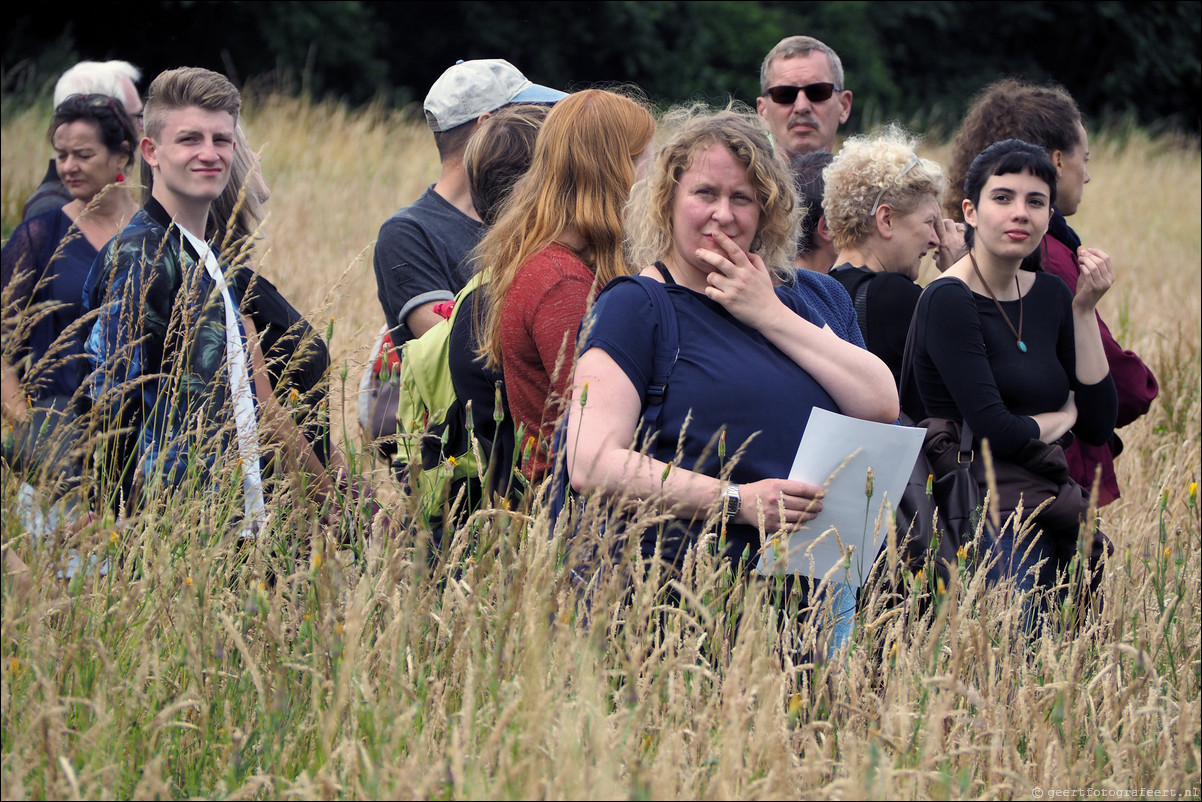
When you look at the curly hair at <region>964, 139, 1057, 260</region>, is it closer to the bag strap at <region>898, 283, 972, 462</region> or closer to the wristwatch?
the bag strap at <region>898, 283, 972, 462</region>

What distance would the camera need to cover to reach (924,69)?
27.4 meters

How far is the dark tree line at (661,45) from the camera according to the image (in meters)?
18.3

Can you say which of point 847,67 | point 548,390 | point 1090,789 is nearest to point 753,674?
point 1090,789

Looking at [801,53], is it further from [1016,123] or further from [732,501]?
[732,501]

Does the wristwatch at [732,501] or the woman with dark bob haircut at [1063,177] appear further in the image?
the woman with dark bob haircut at [1063,177]

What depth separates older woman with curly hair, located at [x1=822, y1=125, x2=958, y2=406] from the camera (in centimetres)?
350

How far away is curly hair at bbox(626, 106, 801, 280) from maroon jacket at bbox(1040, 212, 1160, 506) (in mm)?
1242

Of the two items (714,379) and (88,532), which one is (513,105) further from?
(88,532)

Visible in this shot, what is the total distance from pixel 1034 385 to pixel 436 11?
1949cm

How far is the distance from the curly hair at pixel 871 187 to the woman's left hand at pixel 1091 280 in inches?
20.3

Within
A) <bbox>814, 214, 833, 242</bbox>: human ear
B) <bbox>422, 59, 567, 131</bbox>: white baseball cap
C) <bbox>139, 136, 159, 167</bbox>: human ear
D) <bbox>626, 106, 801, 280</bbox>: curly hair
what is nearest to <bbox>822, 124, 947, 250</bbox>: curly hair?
<bbox>814, 214, 833, 242</bbox>: human ear

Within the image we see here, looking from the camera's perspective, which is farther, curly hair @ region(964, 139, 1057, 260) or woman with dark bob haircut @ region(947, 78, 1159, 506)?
woman with dark bob haircut @ region(947, 78, 1159, 506)

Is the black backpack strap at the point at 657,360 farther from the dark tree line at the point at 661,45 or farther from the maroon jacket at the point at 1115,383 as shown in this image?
the dark tree line at the point at 661,45

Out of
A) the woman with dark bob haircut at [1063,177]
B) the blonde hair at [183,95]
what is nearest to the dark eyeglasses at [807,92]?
the woman with dark bob haircut at [1063,177]
